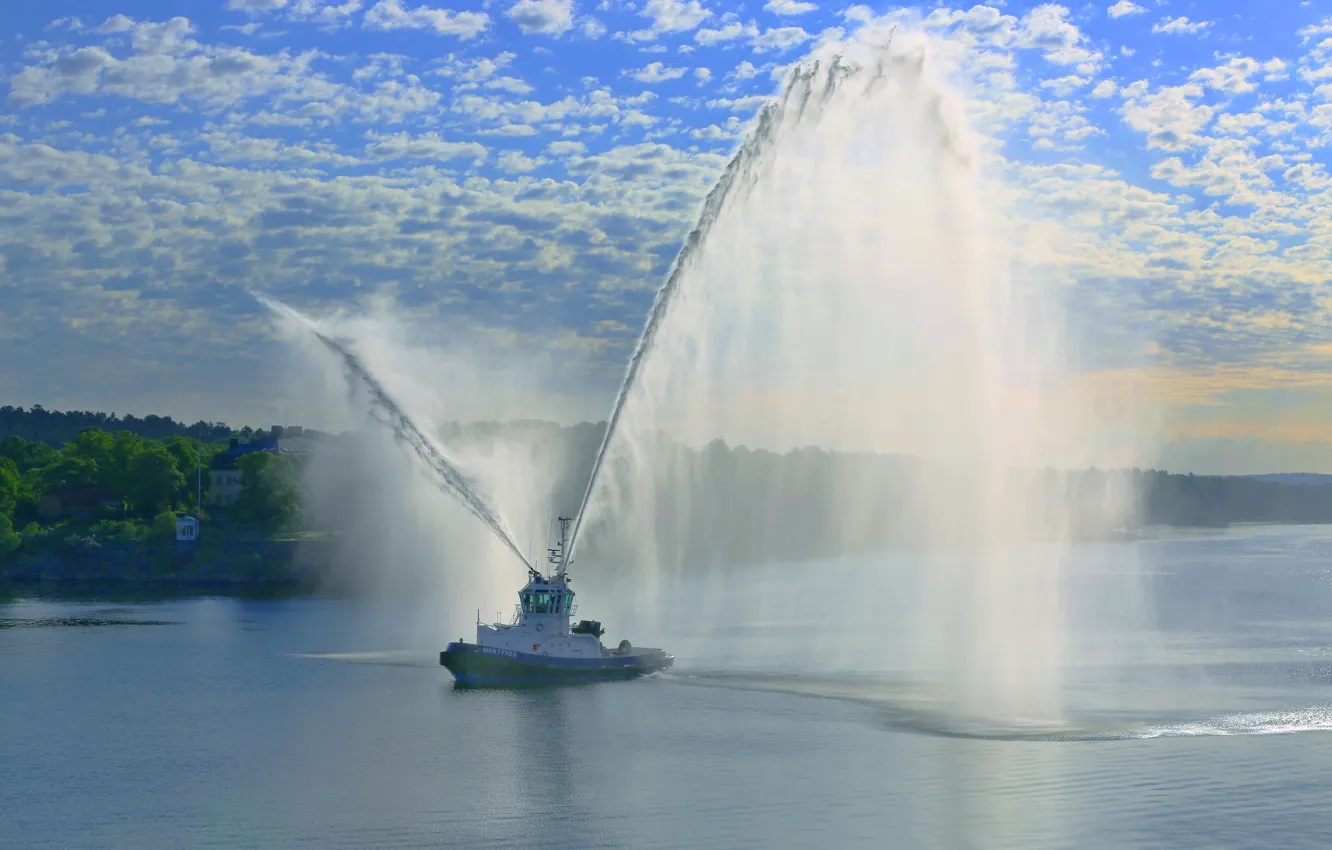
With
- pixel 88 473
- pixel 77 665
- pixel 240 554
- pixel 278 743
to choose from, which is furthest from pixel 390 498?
pixel 278 743

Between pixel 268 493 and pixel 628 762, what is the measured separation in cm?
11465

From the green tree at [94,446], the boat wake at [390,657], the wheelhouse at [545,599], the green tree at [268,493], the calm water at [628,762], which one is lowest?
the calm water at [628,762]

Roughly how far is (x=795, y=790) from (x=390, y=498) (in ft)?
355

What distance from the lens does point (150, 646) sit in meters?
67.1

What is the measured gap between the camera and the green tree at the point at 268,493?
143750mm

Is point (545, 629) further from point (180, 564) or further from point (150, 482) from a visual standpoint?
point (150, 482)

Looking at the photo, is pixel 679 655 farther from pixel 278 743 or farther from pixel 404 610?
pixel 404 610

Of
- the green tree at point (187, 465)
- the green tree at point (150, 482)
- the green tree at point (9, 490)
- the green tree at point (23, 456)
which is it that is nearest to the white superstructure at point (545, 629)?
the green tree at point (150, 482)

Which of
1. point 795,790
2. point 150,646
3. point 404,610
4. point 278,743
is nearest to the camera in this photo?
point 795,790

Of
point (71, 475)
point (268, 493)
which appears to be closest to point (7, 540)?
point (268, 493)

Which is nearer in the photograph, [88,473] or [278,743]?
[278,743]

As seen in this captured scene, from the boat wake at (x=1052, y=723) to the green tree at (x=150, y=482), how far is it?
120 metres

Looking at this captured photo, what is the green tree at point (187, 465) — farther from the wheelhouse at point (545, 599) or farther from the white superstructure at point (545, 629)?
the wheelhouse at point (545, 599)

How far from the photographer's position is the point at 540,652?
52.4 m
